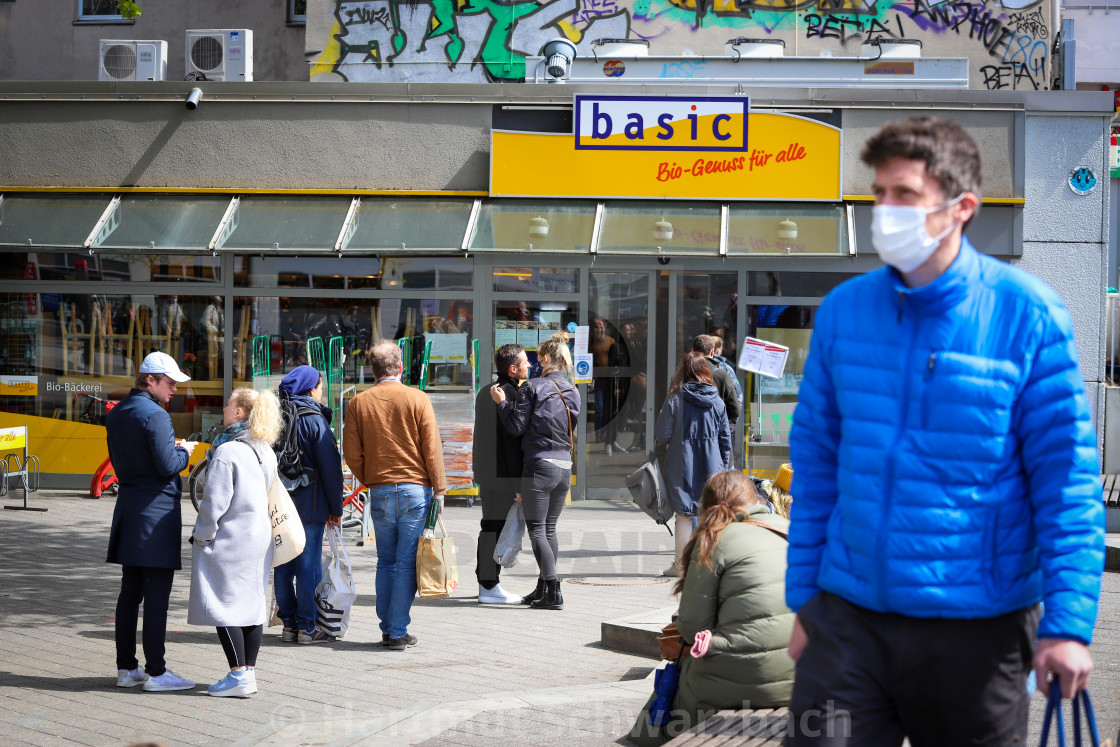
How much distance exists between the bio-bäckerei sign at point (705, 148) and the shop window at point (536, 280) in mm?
1081

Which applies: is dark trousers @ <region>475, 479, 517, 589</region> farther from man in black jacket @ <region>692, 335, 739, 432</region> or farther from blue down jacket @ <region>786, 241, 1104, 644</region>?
blue down jacket @ <region>786, 241, 1104, 644</region>

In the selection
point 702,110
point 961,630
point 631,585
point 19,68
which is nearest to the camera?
point 961,630

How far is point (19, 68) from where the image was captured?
55.6ft

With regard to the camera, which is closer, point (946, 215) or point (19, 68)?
point (946, 215)

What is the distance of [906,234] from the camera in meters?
2.32

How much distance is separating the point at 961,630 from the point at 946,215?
0.87m

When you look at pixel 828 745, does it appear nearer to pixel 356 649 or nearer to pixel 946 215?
pixel 946 215

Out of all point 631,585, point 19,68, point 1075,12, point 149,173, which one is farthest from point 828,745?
point 1075,12

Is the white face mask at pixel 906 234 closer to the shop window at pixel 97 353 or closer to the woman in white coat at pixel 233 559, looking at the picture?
the woman in white coat at pixel 233 559

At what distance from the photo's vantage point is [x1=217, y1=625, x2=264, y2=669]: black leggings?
5.48 meters

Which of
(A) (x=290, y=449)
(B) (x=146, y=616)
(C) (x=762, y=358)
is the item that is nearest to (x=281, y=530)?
(B) (x=146, y=616)

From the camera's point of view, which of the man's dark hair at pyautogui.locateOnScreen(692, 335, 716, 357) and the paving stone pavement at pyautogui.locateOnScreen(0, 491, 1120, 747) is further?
the man's dark hair at pyautogui.locateOnScreen(692, 335, 716, 357)

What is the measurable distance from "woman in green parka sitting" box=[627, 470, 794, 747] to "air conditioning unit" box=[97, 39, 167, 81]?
12.3 meters

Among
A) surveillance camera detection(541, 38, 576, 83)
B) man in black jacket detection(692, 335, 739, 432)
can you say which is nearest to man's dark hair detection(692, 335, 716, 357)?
man in black jacket detection(692, 335, 739, 432)
